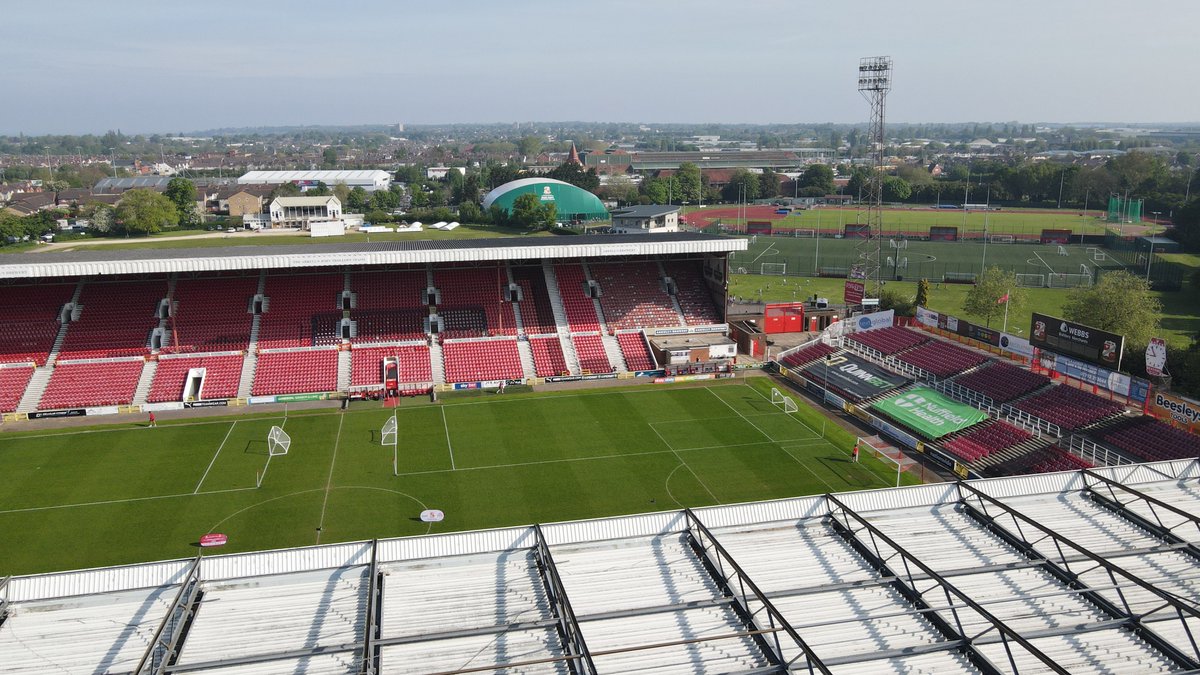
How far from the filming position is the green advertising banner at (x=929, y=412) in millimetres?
37094

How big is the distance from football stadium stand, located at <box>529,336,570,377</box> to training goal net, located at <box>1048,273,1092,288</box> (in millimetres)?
53740

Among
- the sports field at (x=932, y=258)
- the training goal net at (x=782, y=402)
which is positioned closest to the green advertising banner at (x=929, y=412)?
the training goal net at (x=782, y=402)

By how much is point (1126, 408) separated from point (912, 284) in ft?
143

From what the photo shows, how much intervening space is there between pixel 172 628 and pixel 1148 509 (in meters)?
24.9

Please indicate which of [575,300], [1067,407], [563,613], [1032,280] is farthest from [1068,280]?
[563,613]

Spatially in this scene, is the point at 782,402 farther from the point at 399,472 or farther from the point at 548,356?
the point at 399,472

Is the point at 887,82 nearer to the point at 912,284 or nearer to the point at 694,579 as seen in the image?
the point at 912,284

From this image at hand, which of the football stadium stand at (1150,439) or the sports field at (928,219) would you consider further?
the sports field at (928,219)

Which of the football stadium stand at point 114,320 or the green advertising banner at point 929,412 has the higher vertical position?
the football stadium stand at point 114,320

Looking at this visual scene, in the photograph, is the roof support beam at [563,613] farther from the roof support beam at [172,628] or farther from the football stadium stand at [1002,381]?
the football stadium stand at [1002,381]

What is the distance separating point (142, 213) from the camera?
103 metres

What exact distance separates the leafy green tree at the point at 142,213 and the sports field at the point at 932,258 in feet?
255

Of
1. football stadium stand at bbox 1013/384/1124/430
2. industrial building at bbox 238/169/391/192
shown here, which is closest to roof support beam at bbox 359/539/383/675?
football stadium stand at bbox 1013/384/1124/430

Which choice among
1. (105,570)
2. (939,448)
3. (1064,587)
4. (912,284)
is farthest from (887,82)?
(105,570)
